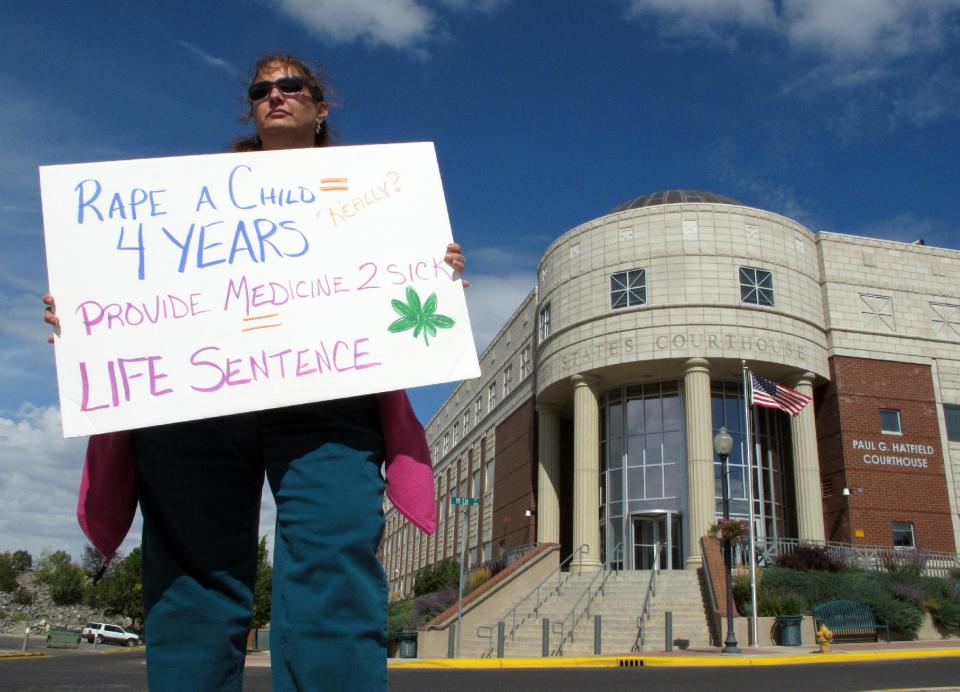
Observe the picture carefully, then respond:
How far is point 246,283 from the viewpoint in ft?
8.80

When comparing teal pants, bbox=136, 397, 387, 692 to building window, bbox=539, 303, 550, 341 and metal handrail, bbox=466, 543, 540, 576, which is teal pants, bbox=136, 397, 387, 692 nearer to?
building window, bbox=539, 303, 550, 341

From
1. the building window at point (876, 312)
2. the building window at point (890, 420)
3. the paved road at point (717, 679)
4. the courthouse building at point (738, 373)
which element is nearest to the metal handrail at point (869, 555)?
the courthouse building at point (738, 373)

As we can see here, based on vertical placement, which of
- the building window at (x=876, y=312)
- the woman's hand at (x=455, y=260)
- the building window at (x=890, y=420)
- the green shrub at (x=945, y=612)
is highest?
the building window at (x=876, y=312)

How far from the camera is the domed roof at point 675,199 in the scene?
33062 millimetres

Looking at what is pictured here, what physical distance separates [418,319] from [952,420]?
33.8m

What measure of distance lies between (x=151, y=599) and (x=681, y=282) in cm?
2867

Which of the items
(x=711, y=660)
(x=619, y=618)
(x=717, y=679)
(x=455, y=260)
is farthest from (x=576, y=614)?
(x=455, y=260)

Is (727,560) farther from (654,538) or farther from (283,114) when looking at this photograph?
(283,114)

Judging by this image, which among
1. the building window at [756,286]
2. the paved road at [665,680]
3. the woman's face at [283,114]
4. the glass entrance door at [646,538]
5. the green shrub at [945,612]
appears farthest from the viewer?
the glass entrance door at [646,538]

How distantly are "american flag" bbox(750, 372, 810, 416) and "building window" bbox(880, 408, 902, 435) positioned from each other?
8.44 meters

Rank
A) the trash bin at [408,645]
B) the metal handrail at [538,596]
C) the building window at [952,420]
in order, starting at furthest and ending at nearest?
the building window at [952,420] < the metal handrail at [538,596] < the trash bin at [408,645]

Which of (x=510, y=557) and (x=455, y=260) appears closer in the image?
(x=455, y=260)

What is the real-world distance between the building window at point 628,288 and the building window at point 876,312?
8.64 metres

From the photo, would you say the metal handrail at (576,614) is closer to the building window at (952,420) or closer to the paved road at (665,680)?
the paved road at (665,680)
